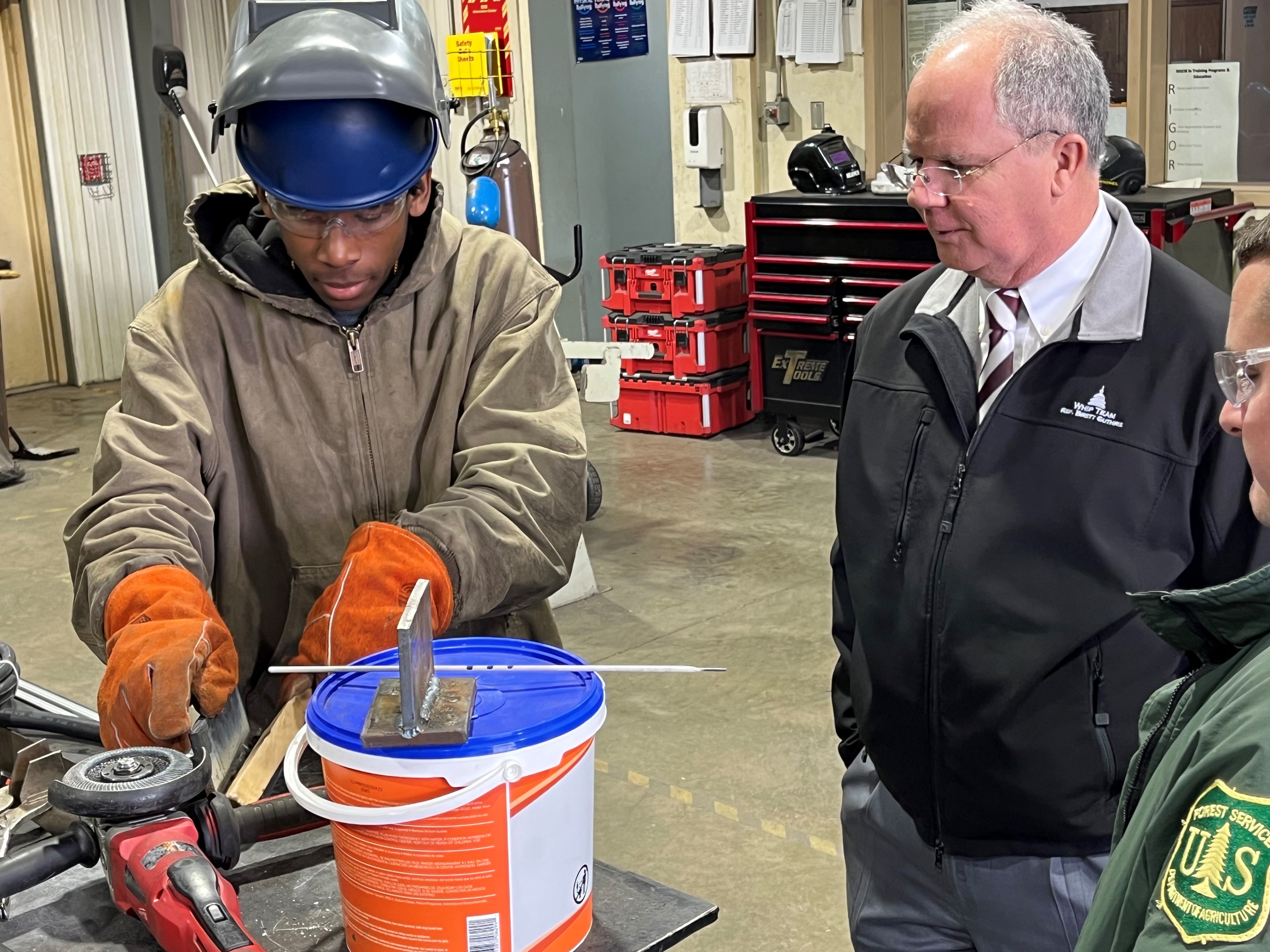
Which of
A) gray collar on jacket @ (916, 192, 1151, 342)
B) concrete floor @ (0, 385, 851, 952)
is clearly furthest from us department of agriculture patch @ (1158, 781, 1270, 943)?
concrete floor @ (0, 385, 851, 952)

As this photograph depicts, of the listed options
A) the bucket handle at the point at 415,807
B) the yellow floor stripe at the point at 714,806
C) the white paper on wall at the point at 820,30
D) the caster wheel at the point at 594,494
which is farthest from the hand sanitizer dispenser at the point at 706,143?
the bucket handle at the point at 415,807

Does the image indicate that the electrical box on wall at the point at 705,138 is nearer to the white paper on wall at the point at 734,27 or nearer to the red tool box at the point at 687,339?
the white paper on wall at the point at 734,27

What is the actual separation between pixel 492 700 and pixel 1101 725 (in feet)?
2.34

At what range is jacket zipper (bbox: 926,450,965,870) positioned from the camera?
1.55 metres

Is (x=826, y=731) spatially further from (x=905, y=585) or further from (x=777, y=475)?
(x=777, y=475)

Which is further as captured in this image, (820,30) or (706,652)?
(820,30)

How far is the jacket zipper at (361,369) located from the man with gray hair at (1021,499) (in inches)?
23.6

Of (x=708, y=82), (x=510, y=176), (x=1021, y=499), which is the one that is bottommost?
(x=1021, y=499)

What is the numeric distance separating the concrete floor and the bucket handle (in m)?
1.63

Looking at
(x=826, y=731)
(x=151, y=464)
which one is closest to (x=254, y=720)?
(x=151, y=464)

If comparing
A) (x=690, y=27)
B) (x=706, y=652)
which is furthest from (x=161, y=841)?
(x=690, y=27)

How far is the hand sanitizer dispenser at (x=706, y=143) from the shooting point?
20.9ft

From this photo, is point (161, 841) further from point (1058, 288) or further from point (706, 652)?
point (706, 652)

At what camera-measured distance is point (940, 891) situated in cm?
164
